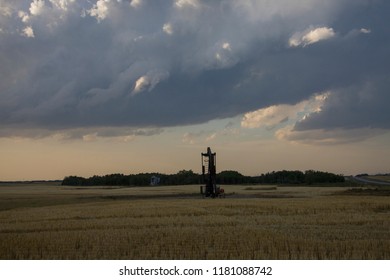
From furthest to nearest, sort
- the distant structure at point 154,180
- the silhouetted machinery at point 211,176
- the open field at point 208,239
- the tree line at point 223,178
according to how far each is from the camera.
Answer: the distant structure at point 154,180, the tree line at point 223,178, the silhouetted machinery at point 211,176, the open field at point 208,239

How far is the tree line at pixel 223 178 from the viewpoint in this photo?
15450cm

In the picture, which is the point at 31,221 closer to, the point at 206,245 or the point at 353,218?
the point at 206,245

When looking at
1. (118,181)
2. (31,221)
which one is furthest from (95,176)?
(31,221)

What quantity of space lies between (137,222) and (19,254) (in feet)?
34.9

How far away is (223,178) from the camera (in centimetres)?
15600

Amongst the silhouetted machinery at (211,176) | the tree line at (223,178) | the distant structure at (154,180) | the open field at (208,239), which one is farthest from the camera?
the distant structure at (154,180)

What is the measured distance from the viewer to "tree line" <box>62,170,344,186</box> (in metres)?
154

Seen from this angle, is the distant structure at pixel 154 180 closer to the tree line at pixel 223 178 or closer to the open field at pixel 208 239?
the tree line at pixel 223 178

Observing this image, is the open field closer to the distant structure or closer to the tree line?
the tree line

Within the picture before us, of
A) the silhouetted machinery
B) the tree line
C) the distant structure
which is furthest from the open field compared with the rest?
the distant structure

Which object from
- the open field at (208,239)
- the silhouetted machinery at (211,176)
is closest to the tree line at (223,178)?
the silhouetted machinery at (211,176)

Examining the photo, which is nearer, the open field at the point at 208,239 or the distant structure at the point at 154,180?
the open field at the point at 208,239

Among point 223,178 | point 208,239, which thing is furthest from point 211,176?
point 223,178

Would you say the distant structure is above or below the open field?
above
